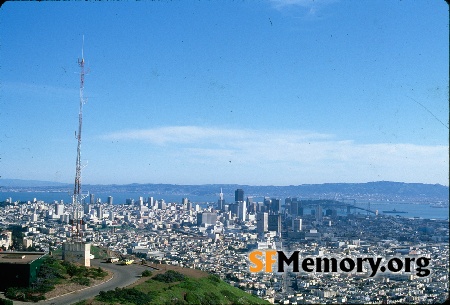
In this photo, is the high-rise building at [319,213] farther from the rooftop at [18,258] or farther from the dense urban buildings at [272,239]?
the rooftop at [18,258]

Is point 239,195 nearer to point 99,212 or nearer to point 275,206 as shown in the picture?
point 275,206

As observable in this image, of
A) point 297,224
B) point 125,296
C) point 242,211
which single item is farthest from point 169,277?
point 242,211

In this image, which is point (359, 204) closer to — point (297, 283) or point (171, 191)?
point (297, 283)

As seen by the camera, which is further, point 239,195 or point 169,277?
point 239,195

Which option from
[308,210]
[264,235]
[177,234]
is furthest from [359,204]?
[177,234]

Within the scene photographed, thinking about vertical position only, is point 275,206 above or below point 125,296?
above

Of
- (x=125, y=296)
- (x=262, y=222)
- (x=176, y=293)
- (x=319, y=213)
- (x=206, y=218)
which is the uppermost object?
(x=319, y=213)

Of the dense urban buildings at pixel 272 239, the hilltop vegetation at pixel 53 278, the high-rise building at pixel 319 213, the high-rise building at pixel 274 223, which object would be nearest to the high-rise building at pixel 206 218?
the dense urban buildings at pixel 272 239
